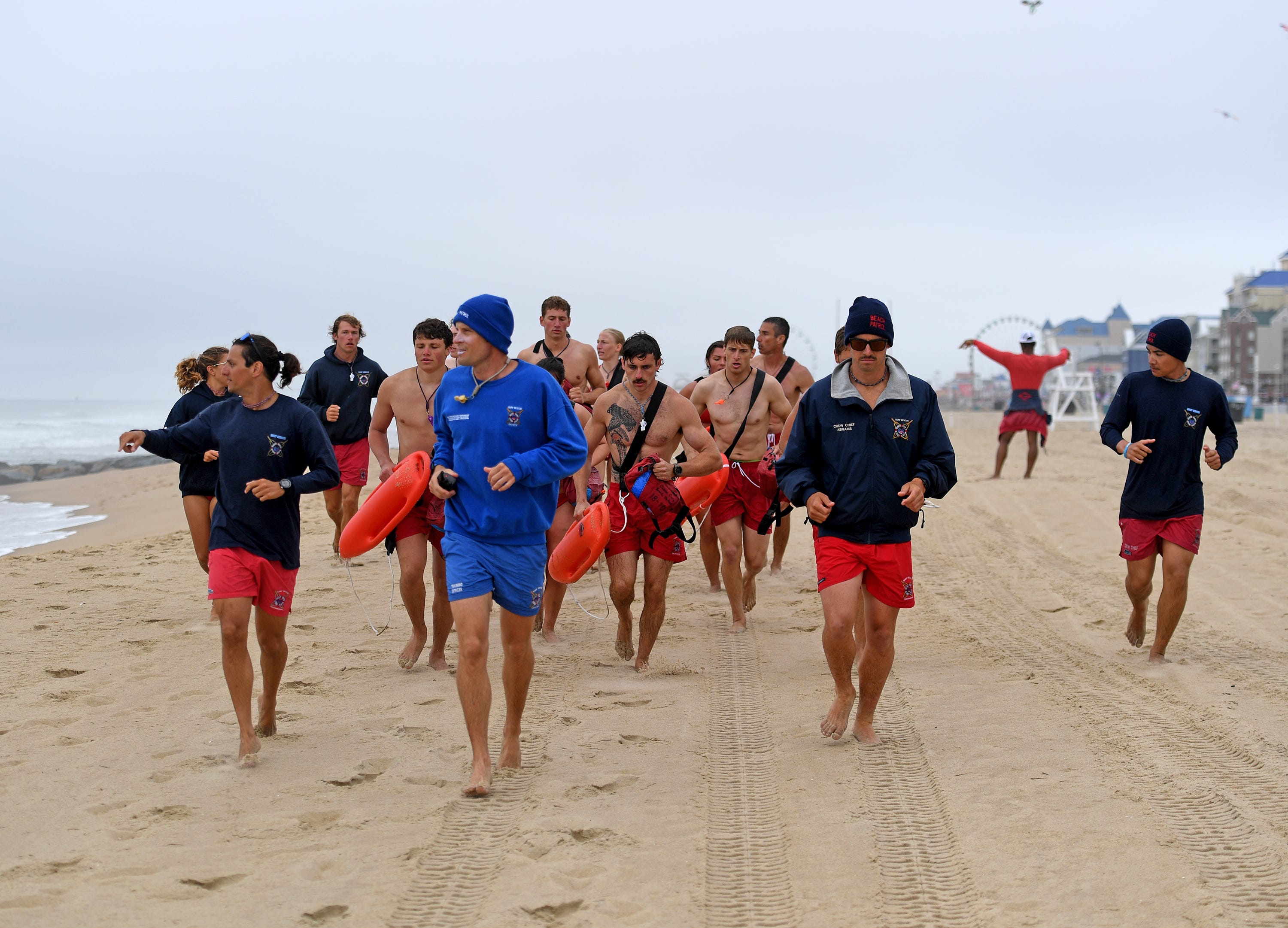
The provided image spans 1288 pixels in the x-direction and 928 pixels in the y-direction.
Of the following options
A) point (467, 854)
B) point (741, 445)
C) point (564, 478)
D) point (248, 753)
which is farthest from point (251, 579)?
point (741, 445)

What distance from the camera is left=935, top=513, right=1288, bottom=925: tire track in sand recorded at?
376 cm

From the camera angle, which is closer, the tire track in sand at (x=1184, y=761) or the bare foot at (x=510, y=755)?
the tire track in sand at (x=1184, y=761)

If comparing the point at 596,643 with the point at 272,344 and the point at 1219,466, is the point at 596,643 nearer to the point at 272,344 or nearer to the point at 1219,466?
the point at 272,344

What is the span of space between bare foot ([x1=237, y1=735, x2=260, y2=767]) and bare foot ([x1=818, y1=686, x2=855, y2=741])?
2.71m

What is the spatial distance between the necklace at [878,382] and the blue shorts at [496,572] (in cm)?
170

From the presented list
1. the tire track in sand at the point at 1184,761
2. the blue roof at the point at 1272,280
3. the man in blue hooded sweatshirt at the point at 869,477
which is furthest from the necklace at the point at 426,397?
the blue roof at the point at 1272,280

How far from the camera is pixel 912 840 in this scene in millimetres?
4102

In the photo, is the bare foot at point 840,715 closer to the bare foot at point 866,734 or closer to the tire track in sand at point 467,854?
the bare foot at point 866,734

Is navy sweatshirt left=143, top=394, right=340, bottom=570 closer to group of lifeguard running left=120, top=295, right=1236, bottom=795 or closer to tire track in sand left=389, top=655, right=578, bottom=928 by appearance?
group of lifeguard running left=120, top=295, right=1236, bottom=795

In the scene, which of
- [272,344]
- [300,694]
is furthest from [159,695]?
[272,344]

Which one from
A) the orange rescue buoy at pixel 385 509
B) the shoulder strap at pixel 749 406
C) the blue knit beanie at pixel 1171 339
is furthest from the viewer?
the shoulder strap at pixel 749 406

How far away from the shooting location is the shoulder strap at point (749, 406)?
832 centimetres

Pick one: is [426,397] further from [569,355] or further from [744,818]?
[744,818]

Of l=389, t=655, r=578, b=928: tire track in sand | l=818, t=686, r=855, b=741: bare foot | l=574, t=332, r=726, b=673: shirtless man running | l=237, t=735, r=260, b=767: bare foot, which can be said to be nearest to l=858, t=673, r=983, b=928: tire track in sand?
→ l=818, t=686, r=855, b=741: bare foot
